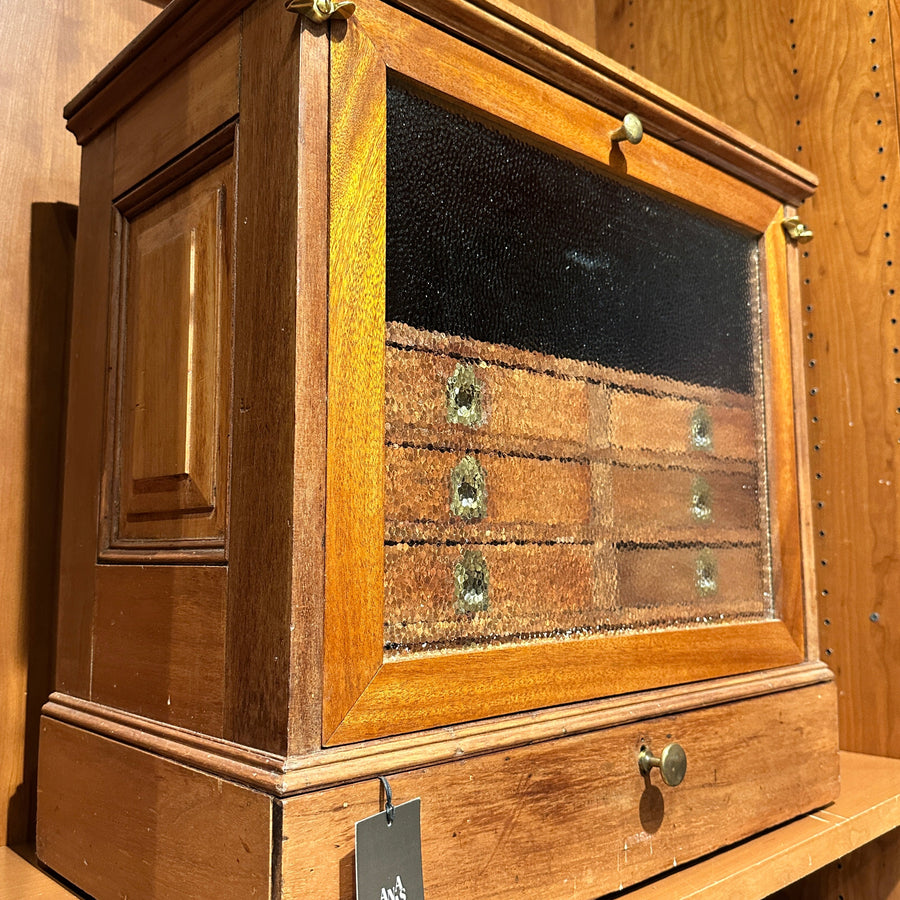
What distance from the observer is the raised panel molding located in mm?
664

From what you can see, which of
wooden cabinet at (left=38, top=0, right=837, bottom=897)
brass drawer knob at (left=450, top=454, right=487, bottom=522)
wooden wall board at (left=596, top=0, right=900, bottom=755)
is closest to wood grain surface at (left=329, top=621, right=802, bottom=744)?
wooden cabinet at (left=38, top=0, right=837, bottom=897)

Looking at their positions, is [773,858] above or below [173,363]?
below

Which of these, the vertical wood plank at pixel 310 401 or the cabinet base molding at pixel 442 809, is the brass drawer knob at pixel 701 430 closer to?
the cabinet base molding at pixel 442 809

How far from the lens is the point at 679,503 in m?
0.89

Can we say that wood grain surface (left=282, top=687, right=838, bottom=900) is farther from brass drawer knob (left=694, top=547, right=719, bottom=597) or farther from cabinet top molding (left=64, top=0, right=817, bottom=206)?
cabinet top molding (left=64, top=0, right=817, bottom=206)

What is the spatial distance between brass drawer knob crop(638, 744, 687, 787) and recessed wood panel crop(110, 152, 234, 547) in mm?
388

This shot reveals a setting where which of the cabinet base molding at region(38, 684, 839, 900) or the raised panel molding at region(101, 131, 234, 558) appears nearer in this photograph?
the cabinet base molding at region(38, 684, 839, 900)

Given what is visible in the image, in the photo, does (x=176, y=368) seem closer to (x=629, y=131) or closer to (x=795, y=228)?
(x=629, y=131)

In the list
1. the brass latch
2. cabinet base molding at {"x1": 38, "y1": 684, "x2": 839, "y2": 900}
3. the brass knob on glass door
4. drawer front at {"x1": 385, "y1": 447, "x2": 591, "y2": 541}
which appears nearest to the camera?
cabinet base molding at {"x1": 38, "y1": 684, "x2": 839, "y2": 900}

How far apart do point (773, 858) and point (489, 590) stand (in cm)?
36

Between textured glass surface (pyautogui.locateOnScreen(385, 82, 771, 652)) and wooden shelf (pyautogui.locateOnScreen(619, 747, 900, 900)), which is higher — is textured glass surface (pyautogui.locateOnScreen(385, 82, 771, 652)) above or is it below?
above

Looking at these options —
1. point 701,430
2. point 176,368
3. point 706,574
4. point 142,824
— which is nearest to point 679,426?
point 701,430

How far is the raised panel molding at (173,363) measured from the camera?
66cm

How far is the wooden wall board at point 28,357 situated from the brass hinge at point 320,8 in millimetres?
473
